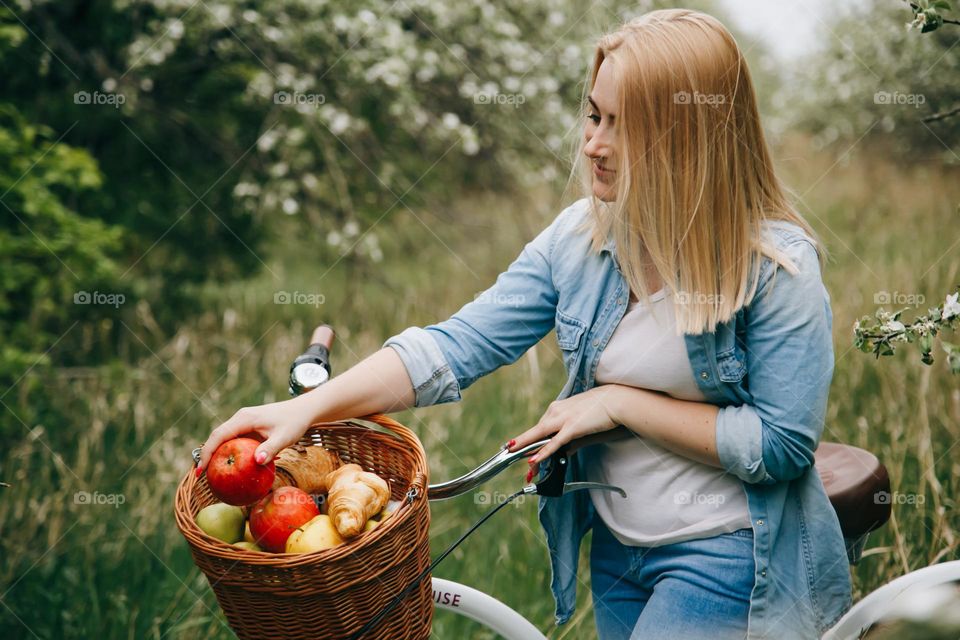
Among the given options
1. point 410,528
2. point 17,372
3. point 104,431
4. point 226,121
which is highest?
point 410,528

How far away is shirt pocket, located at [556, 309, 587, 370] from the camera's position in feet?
6.10

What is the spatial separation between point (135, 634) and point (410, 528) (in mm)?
1920

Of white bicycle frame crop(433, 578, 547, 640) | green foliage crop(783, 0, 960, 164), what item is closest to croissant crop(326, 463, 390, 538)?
white bicycle frame crop(433, 578, 547, 640)

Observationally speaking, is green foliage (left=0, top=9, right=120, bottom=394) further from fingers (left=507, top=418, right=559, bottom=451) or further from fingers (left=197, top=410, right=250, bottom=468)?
fingers (left=507, top=418, right=559, bottom=451)

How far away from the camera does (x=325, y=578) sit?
Result: 1.36m

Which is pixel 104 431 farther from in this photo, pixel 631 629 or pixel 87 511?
pixel 631 629

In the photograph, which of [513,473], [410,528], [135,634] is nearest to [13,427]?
[135,634]

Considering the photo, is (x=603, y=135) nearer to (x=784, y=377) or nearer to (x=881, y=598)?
(x=784, y=377)

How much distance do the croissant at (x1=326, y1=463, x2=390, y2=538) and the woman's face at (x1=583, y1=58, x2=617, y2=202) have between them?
689 millimetres

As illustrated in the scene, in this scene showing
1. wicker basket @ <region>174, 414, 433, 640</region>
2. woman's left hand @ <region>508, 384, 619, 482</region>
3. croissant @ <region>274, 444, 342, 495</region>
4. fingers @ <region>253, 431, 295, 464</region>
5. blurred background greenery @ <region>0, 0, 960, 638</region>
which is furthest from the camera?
blurred background greenery @ <region>0, 0, 960, 638</region>

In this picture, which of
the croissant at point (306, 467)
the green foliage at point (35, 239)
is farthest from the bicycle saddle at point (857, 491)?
the green foliage at point (35, 239)

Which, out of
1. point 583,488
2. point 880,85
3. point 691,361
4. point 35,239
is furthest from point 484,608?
point 880,85

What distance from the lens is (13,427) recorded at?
3998mm

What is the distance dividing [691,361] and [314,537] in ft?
2.46
